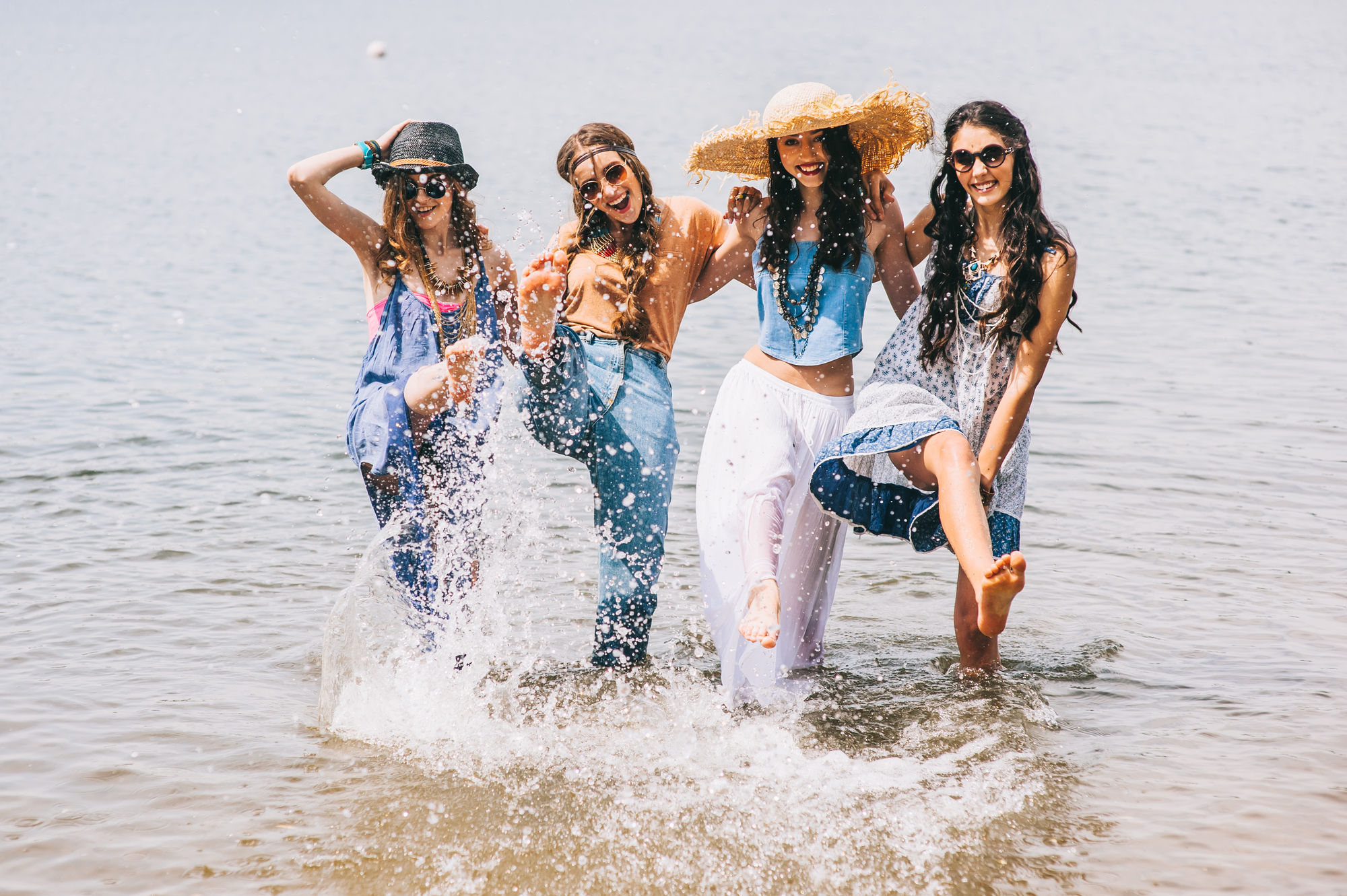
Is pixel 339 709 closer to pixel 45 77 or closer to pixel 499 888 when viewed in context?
pixel 499 888

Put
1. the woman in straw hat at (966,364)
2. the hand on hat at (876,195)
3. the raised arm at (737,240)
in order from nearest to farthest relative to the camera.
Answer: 1. the woman in straw hat at (966,364)
2. the hand on hat at (876,195)
3. the raised arm at (737,240)

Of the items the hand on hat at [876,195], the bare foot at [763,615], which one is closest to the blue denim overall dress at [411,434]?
the bare foot at [763,615]

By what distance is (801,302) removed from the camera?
4.31 meters

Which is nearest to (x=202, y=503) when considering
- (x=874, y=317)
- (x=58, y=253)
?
(x=874, y=317)

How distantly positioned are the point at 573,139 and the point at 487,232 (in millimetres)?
509

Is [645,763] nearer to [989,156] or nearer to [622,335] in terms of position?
[622,335]

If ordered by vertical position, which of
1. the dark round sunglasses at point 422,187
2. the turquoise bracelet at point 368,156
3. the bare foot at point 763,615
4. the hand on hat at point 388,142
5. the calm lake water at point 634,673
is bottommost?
the calm lake water at point 634,673

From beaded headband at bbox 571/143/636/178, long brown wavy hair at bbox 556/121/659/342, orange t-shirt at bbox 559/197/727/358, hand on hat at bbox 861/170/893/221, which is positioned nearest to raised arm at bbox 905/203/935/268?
hand on hat at bbox 861/170/893/221

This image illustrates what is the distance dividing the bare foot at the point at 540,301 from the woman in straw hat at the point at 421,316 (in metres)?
0.33

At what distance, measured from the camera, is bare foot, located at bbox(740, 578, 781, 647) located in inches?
155

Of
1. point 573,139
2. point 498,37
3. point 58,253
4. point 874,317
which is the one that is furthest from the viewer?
point 498,37

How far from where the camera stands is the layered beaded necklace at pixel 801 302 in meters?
4.29

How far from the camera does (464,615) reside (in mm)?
4793

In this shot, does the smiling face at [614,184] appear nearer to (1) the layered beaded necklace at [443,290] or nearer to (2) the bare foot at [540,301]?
(2) the bare foot at [540,301]
